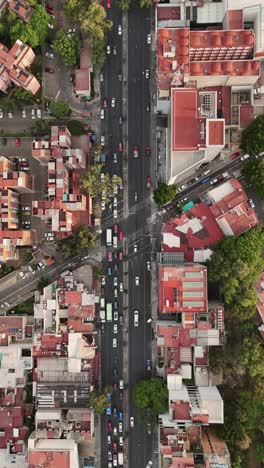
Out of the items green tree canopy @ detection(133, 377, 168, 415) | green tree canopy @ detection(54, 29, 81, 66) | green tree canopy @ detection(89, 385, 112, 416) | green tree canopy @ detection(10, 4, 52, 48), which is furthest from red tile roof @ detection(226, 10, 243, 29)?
green tree canopy @ detection(89, 385, 112, 416)

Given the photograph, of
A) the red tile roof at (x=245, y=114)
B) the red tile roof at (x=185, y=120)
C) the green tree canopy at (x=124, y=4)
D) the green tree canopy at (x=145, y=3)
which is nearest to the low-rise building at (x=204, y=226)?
the red tile roof at (x=245, y=114)

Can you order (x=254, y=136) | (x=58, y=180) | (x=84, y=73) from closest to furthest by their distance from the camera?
(x=254, y=136), (x=58, y=180), (x=84, y=73)

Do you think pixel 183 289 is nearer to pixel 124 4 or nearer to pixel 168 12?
pixel 168 12

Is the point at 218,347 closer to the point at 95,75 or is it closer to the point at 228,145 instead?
the point at 228,145

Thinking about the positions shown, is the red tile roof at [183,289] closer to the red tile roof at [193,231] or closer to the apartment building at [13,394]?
the red tile roof at [193,231]

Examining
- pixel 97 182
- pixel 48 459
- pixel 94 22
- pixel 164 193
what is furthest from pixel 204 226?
pixel 48 459

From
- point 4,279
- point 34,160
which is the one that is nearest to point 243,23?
point 34,160
